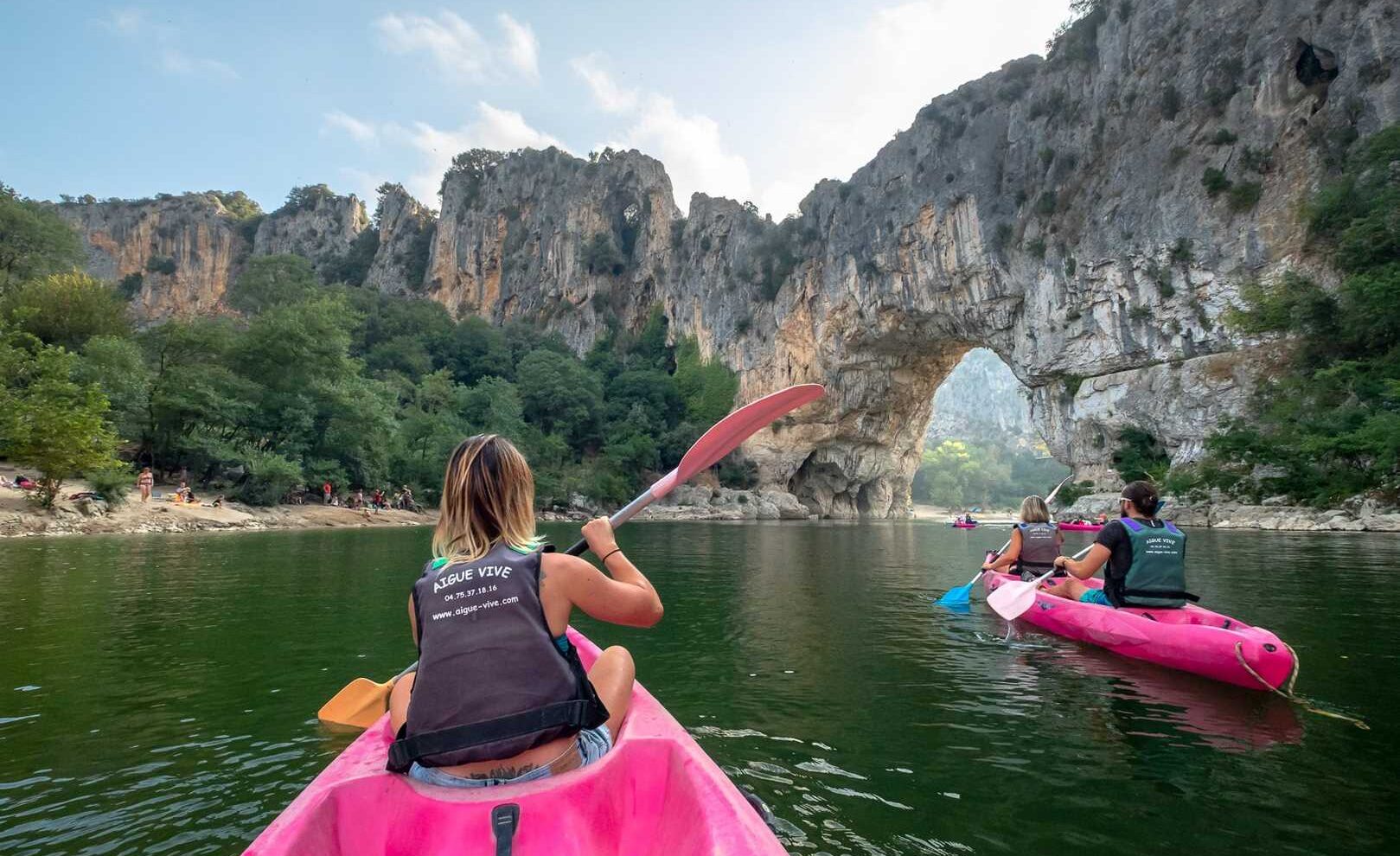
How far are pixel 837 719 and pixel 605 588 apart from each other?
2640 millimetres

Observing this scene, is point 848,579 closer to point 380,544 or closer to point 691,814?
point 691,814

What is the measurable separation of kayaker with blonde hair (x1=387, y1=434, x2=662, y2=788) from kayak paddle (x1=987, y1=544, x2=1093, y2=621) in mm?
5443

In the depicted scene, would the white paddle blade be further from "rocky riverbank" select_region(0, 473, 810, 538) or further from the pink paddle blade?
"rocky riverbank" select_region(0, 473, 810, 538)

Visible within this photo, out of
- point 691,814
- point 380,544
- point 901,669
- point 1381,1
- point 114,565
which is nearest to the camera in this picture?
point 691,814

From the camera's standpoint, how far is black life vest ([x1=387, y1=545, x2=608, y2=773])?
1779 mm

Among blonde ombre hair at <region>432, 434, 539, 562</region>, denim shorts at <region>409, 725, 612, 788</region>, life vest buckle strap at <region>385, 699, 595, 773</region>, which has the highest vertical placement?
blonde ombre hair at <region>432, 434, 539, 562</region>

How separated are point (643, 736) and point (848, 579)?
933 centimetres

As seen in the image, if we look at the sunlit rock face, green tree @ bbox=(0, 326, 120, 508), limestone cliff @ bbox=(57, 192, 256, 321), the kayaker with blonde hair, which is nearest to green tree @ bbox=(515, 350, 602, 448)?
the sunlit rock face

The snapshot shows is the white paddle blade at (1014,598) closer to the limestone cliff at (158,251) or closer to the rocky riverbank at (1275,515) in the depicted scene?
the rocky riverbank at (1275,515)

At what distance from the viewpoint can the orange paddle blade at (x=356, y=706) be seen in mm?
3779

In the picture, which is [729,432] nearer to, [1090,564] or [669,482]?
[669,482]

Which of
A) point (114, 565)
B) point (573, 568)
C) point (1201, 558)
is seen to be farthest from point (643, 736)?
point (1201, 558)

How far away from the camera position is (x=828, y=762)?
3.38 m

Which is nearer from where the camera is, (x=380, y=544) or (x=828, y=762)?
(x=828, y=762)
